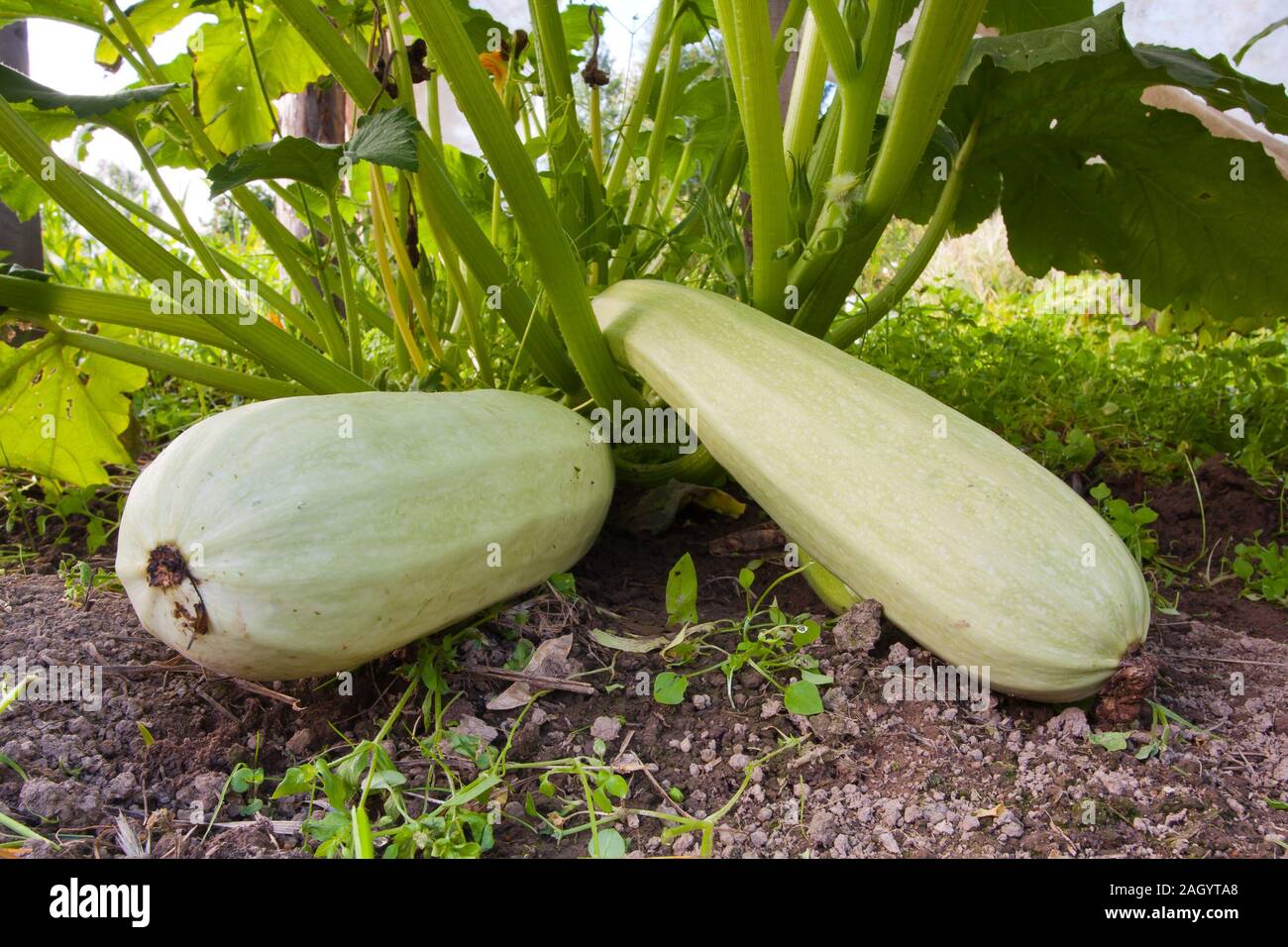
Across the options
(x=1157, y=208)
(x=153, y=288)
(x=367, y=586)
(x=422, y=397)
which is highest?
(x=1157, y=208)

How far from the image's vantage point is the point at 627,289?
1.62m

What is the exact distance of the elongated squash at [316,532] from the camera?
989 millimetres

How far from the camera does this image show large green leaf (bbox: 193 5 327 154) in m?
1.82

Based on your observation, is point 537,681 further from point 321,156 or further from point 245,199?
point 245,199

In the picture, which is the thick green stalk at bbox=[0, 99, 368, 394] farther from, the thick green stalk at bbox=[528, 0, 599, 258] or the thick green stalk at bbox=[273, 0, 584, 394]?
the thick green stalk at bbox=[528, 0, 599, 258]

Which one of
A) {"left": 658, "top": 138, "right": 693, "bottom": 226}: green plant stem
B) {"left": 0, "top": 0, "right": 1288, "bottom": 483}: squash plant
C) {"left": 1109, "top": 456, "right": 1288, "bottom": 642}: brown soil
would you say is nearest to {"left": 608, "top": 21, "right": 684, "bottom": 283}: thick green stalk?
{"left": 0, "top": 0, "right": 1288, "bottom": 483}: squash plant

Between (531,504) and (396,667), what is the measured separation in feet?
0.86

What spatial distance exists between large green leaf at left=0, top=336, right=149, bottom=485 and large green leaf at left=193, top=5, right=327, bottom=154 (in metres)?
0.51

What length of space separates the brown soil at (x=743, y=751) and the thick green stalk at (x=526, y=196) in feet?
1.25

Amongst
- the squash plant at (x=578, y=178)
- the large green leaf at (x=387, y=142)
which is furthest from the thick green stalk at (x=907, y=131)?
the large green leaf at (x=387, y=142)
